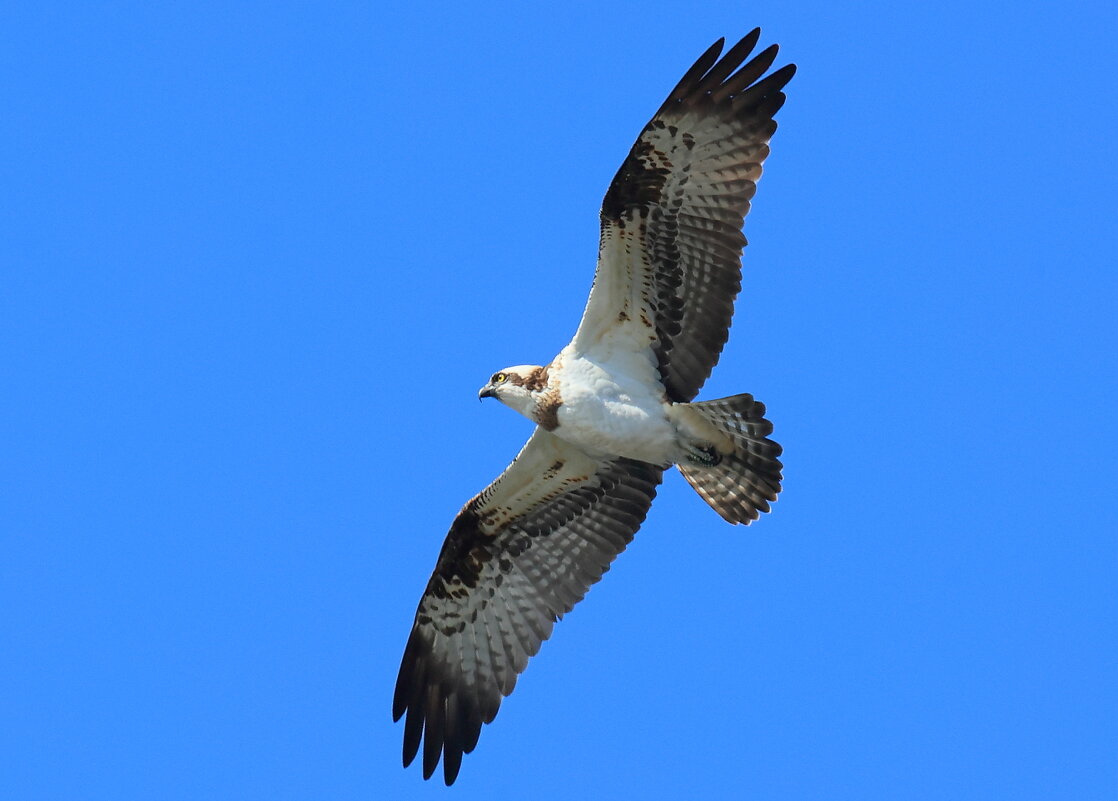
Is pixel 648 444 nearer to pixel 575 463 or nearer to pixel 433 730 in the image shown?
pixel 575 463

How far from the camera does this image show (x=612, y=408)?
416 inches

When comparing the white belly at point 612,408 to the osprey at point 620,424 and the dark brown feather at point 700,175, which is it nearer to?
the osprey at point 620,424

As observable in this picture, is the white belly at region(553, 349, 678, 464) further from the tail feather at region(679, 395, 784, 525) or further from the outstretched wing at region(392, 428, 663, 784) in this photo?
the outstretched wing at region(392, 428, 663, 784)

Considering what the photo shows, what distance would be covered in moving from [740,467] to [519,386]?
1.59 m

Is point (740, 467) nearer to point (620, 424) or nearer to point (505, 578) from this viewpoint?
point (620, 424)

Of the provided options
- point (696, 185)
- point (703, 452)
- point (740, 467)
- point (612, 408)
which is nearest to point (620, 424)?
point (612, 408)

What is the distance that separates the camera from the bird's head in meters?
10.6

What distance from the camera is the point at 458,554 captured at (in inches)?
458

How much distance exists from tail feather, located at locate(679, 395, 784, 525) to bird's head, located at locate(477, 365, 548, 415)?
3.42 ft

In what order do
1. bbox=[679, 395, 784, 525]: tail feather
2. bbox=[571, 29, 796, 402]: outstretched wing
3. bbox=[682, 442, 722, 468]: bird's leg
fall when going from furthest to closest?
bbox=[682, 442, 722, 468]: bird's leg, bbox=[679, 395, 784, 525]: tail feather, bbox=[571, 29, 796, 402]: outstretched wing

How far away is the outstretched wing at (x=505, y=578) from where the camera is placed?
11.4 m

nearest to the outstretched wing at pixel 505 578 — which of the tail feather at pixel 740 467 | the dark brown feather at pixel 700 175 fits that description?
the tail feather at pixel 740 467

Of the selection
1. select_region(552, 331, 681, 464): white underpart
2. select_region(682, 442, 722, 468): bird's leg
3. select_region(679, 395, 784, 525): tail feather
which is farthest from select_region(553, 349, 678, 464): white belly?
select_region(679, 395, 784, 525): tail feather

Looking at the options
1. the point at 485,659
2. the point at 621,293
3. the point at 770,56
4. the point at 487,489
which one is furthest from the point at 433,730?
the point at 770,56
